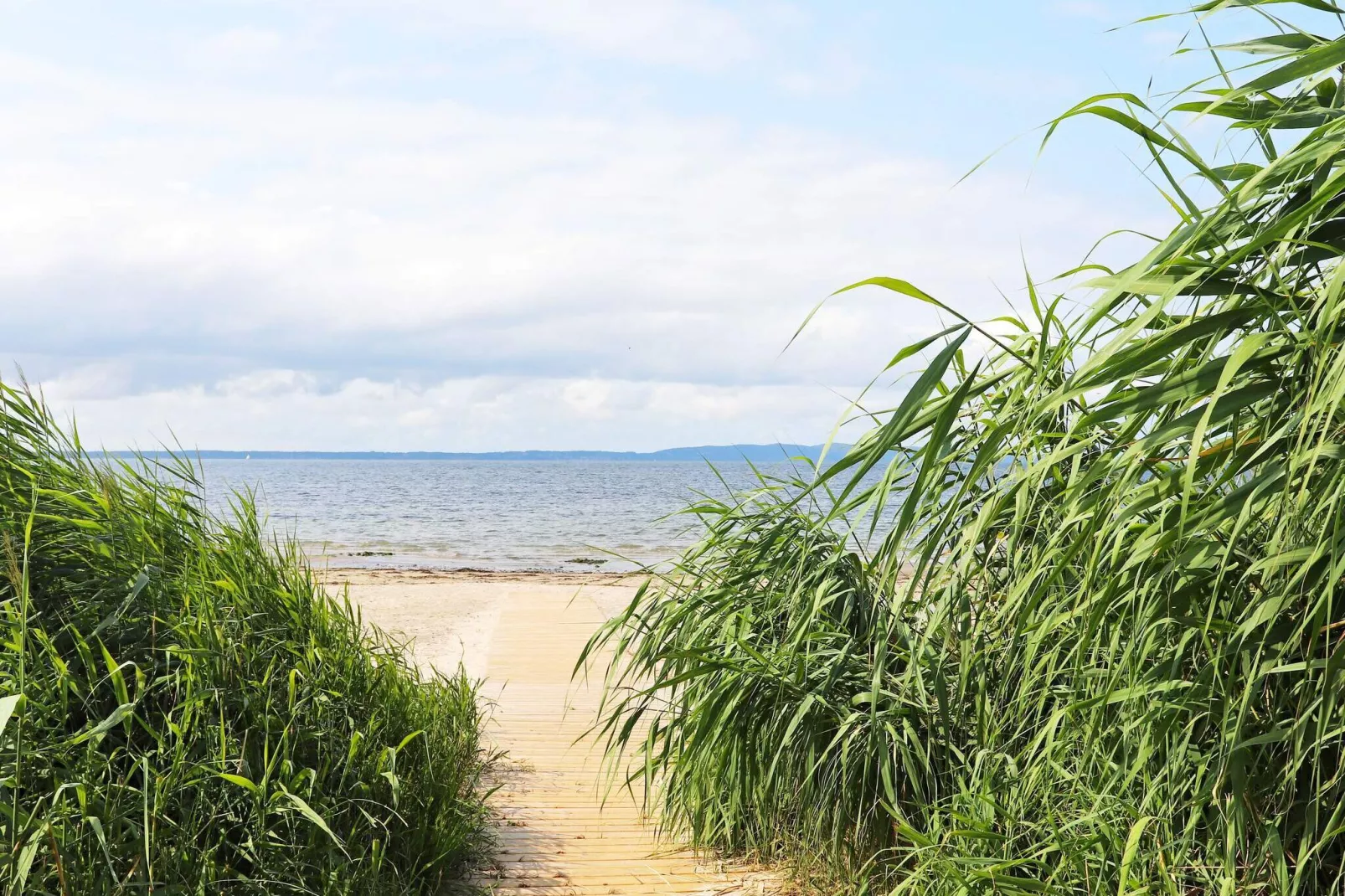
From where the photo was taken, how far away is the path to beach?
12.5 feet

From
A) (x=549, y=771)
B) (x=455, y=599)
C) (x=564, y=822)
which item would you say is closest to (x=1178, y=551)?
(x=564, y=822)

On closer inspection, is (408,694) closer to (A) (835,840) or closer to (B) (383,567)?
(A) (835,840)

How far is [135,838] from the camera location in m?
2.46

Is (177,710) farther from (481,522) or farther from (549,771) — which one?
(481,522)

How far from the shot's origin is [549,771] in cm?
555

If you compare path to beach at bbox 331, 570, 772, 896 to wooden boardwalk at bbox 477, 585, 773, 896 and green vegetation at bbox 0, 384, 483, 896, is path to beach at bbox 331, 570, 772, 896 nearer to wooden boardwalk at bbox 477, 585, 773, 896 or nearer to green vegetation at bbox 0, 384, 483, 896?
wooden boardwalk at bbox 477, 585, 773, 896

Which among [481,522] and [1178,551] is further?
[481,522]

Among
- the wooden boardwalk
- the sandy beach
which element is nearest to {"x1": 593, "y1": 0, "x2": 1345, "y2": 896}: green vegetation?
the wooden boardwalk

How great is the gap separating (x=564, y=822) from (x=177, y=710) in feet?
7.61

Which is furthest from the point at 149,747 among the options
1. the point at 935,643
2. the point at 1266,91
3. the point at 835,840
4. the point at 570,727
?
the point at 570,727

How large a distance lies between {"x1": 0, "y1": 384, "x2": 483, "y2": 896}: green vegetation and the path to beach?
63 cm

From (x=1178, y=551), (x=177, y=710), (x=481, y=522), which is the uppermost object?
(x=1178, y=551)

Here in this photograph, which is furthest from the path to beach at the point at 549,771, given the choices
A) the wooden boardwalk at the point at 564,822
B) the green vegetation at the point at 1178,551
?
the green vegetation at the point at 1178,551

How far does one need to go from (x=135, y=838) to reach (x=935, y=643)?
2.49 meters
